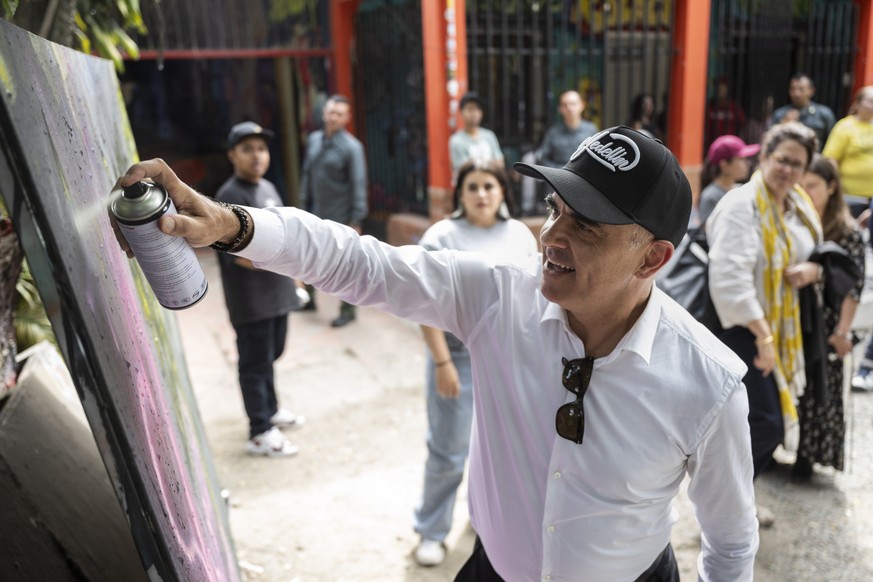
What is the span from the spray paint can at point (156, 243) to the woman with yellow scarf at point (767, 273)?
235 centimetres

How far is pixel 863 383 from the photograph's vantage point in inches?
186

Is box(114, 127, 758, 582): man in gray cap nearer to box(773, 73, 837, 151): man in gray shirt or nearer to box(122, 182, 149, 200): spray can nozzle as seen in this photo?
box(122, 182, 149, 200): spray can nozzle

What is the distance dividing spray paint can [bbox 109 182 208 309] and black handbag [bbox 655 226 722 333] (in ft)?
7.93

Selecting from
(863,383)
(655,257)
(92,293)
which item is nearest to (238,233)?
(92,293)

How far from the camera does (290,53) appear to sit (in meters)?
8.47

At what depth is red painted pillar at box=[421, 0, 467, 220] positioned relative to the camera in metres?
6.38

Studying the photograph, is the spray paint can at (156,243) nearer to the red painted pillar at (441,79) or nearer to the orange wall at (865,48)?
the red painted pillar at (441,79)

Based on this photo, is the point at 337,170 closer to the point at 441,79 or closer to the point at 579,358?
the point at 441,79

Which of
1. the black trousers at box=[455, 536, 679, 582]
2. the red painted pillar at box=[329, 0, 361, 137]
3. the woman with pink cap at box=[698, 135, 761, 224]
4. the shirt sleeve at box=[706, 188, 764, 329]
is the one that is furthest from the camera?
the red painted pillar at box=[329, 0, 361, 137]

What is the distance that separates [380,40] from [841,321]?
5.98 m

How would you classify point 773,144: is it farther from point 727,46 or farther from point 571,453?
point 727,46

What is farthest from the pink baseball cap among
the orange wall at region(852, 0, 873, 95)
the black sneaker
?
the orange wall at region(852, 0, 873, 95)

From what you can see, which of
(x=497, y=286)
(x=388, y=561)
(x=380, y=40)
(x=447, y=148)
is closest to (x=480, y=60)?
(x=447, y=148)

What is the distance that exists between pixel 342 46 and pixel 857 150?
5.71 metres
